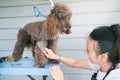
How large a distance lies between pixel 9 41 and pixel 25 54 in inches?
7.7

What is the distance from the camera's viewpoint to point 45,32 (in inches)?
54.5

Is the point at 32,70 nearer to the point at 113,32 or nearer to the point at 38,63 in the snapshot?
the point at 38,63

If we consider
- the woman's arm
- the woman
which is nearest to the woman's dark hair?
the woman

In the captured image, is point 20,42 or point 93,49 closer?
point 93,49

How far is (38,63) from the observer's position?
4.82 feet

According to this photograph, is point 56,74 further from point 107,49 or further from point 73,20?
point 73,20

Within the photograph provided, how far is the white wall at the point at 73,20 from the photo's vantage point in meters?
1.89

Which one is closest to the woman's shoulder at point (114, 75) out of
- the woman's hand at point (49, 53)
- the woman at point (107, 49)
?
the woman at point (107, 49)

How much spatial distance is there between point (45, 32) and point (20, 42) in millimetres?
248

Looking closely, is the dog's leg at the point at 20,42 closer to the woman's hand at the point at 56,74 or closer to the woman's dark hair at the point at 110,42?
the woman's hand at the point at 56,74

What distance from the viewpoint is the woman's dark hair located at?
1016mm

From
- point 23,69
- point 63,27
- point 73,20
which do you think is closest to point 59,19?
point 63,27

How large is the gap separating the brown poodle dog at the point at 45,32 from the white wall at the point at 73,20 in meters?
0.49

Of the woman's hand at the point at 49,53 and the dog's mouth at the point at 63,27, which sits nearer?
the dog's mouth at the point at 63,27
